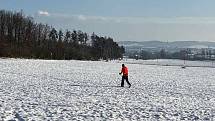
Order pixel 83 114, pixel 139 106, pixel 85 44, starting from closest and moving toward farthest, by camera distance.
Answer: pixel 83 114
pixel 139 106
pixel 85 44

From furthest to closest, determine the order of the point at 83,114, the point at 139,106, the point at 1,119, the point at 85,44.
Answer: the point at 85,44
the point at 139,106
the point at 83,114
the point at 1,119

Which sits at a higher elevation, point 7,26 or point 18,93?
point 7,26

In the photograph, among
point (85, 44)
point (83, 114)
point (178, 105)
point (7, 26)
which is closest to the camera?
point (83, 114)

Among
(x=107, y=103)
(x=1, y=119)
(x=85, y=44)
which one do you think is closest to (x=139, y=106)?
(x=107, y=103)

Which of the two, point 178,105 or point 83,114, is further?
point 178,105

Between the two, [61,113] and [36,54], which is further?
[36,54]

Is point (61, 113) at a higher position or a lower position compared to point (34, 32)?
lower

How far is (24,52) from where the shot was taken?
111 meters

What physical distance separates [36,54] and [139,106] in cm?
10372

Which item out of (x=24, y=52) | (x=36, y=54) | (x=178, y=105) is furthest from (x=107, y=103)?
(x=36, y=54)

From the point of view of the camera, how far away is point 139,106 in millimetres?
18391

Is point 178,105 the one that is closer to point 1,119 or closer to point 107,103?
point 107,103

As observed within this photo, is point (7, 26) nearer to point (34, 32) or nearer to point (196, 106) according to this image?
point (34, 32)

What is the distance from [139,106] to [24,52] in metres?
95.7
